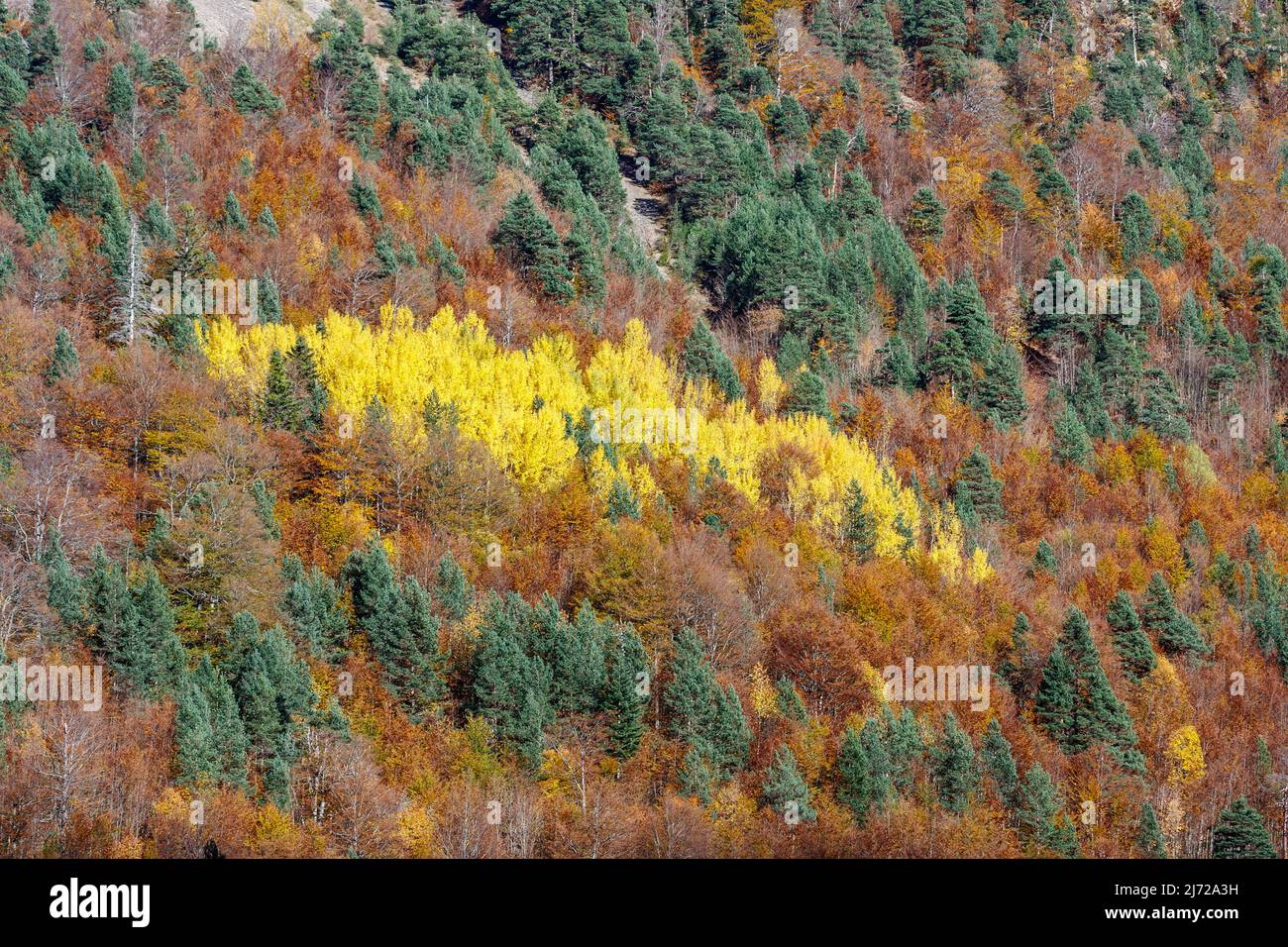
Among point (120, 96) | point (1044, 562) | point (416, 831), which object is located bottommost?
point (416, 831)

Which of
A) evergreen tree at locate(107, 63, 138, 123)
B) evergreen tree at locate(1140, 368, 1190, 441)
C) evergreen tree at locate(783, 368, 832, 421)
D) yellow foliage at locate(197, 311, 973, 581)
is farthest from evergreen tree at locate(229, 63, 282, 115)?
evergreen tree at locate(1140, 368, 1190, 441)

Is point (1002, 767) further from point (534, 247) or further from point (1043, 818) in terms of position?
point (534, 247)

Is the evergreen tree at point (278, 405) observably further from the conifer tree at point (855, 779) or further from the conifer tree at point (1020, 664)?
the conifer tree at point (1020, 664)

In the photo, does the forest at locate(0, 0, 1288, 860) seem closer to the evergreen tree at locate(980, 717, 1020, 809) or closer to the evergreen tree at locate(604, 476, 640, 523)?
the evergreen tree at locate(604, 476, 640, 523)

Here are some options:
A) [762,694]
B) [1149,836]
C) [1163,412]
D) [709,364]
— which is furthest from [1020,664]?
[1163,412]

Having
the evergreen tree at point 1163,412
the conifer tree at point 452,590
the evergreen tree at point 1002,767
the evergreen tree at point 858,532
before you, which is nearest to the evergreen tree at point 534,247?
the evergreen tree at point 858,532

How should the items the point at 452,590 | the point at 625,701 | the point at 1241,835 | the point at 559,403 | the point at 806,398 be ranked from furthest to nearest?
1. the point at 806,398
2. the point at 559,403
3. the point at 452,590
4. the point at 1241,835
5. the point at 625,701
